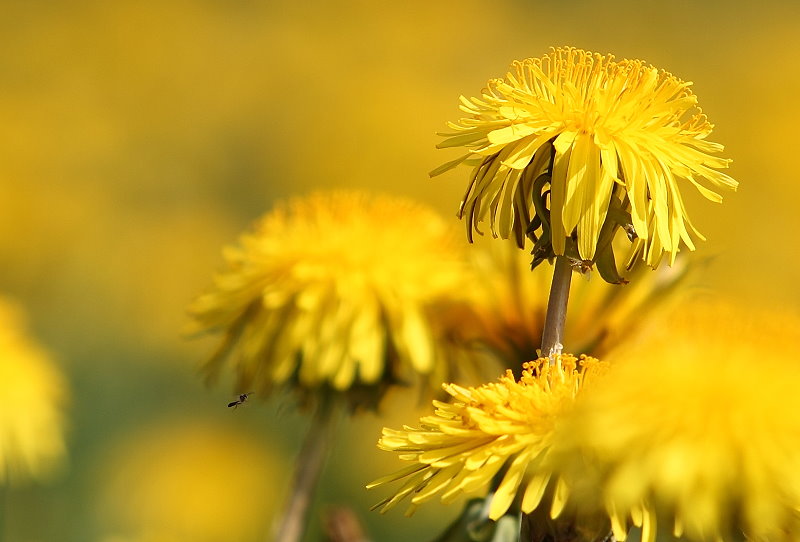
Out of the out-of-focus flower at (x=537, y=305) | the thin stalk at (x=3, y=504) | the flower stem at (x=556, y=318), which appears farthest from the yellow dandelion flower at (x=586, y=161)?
the thin stalk at (x=3, y=504)

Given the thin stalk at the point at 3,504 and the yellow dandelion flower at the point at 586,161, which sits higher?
the yellow dandelion flower at the point at 586,161

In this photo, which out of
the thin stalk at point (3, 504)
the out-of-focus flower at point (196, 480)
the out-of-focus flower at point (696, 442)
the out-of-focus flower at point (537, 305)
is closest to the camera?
the out-of-focus flower at point (696, 442)

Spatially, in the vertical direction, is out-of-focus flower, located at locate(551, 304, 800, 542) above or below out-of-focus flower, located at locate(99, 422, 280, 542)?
above

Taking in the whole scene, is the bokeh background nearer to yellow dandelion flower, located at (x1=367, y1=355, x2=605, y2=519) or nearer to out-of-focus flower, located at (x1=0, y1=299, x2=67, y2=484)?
out-of-focus flower, located at (x1=0, y1=299, x2=67, y2=484)

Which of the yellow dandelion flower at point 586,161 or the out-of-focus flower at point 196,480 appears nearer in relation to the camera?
the yellow dandelion flower at point 586,161

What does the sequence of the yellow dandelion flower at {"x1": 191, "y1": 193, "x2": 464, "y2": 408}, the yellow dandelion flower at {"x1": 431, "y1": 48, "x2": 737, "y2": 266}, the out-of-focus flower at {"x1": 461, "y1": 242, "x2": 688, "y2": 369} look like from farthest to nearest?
the yellow dandelion flower at {"x1": 191, "y1": 193, "x2": 464, "y2": 408}
the out-of-focus flower at {"x1": 461, "y1": 242, "x2": 688, "y2": 369}
the yellow dandelion flower at {"x1": 431, "y1": 48, "x2": 737, "y2": 266}

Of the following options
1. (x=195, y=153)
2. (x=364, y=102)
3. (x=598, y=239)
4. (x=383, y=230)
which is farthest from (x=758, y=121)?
(x=598, y=239)

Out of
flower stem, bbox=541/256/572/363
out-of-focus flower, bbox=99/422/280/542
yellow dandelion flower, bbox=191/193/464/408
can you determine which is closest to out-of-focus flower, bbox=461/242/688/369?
yellow dandelion flower, bbox=191/193/464/408

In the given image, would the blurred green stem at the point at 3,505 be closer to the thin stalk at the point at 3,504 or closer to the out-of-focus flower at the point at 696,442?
the thin stalk at the point at 3,504
